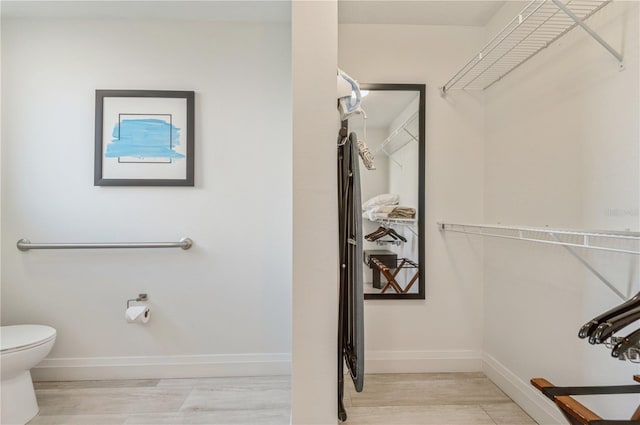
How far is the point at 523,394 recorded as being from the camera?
1674 mm

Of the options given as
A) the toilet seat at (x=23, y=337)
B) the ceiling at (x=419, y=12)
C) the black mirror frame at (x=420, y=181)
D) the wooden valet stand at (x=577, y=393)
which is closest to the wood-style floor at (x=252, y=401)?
the toilet seat at (x=23, y=337)

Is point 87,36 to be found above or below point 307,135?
above

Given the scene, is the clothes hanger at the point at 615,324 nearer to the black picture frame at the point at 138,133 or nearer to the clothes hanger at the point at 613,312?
the clothes hanger at the point at 613,312

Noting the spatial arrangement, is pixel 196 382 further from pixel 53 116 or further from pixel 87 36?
pixel 87 36

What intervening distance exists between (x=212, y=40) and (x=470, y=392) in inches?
105

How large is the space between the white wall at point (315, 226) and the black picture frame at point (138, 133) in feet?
3.28

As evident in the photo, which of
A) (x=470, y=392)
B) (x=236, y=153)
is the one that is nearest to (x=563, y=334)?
(x=470, y=392)

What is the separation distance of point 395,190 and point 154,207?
1.56m

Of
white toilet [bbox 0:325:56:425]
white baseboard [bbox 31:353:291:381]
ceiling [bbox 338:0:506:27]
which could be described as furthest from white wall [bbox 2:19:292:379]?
ceiling [bbox 338:0:506:27]

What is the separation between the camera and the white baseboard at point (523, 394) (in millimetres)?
1496

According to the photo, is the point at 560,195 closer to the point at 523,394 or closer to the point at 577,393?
the point at 577,393

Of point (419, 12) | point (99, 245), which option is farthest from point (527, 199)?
point (99, 245)

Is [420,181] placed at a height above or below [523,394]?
above

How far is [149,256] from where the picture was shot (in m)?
2.03
